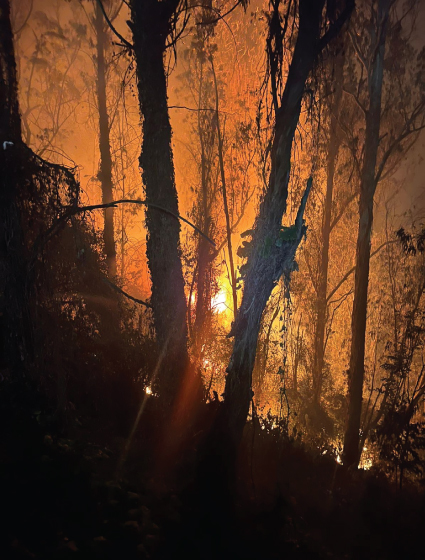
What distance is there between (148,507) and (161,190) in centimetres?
387

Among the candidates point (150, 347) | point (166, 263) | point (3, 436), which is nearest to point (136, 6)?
point (166, 263)

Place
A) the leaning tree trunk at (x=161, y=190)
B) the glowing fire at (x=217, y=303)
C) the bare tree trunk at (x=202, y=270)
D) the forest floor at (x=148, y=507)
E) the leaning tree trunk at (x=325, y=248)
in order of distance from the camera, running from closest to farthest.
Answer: the forest floor at (x=148, y=507) → the leaning tree trunk at (x=161, y=190) → the glowing fire at (x=217, y=303) → the leaning tree trunk at (x=325, y=248) → the bare tree trunk at (x=202, y=270)

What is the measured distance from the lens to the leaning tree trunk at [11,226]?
3.86 m

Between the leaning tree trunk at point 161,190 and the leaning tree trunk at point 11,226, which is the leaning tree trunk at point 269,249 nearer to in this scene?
the leaning tree trunk at point 161,190

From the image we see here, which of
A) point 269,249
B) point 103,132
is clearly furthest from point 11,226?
point 103,132

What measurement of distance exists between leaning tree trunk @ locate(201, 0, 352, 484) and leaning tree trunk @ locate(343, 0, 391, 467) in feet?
14.1

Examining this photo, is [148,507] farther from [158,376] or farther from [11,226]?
[11,226]

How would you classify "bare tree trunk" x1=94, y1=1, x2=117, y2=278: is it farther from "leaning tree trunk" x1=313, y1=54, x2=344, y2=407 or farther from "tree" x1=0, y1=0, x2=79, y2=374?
"leaning tree trunk" x1=313, y1=54, x2=344, y2=407

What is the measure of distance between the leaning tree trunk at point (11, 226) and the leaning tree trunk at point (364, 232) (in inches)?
262

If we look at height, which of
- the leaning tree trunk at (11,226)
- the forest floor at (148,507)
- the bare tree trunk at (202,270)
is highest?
the bare tree trunk at (202,270)

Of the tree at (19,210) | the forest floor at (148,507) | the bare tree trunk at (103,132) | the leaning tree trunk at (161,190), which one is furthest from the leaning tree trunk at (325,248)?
the tree at (19,210)

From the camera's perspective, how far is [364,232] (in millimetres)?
7422

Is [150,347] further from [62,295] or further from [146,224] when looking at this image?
[146,224]

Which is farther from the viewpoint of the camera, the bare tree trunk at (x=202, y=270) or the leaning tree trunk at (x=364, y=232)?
the bare tree trunk at (x=202, y=270)
